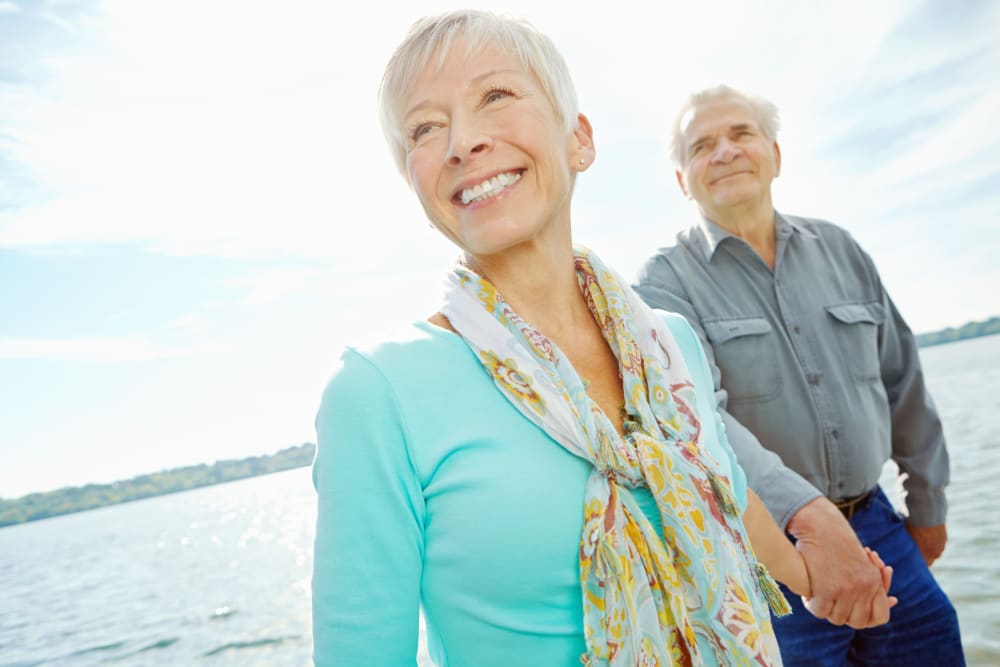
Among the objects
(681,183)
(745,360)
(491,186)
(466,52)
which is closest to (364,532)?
(491,186)

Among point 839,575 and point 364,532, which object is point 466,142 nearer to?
point 364,532

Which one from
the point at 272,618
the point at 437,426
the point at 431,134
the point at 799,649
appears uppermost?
the point at 431,134

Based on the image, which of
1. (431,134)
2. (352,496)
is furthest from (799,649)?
(431,134)

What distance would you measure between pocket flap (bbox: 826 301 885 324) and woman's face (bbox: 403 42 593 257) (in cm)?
157

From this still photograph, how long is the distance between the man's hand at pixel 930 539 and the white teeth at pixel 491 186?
2.36 m

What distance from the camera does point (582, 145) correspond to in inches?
64.6

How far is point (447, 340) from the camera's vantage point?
133 centimetres

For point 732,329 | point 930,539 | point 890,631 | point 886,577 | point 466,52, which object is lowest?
point 890,631

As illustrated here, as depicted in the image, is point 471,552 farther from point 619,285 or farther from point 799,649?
point 799,649

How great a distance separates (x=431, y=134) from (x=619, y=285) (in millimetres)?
571

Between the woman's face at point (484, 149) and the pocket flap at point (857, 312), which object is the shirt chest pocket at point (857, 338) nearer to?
the pocket flap at point (857, 312)

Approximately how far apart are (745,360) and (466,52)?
1.53 m

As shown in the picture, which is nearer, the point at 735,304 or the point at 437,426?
the point at 437,426

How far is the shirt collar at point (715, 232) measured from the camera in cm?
263
